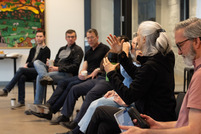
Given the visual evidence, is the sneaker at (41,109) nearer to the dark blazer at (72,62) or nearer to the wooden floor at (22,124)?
the wooden floor at (22,124)

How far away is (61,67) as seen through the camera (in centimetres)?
459

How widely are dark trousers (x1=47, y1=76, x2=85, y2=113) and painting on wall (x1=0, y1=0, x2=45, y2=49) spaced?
3.47m

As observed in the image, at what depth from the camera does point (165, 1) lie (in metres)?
5.57

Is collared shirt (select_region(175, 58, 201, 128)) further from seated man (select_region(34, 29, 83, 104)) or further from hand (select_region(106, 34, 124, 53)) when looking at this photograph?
seated man (select_region(34, 29, 83, 104))

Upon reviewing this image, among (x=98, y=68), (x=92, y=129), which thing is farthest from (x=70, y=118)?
(x=92, y=129)

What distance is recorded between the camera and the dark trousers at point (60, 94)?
164 inches

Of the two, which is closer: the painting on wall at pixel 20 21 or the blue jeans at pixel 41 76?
the blue jeans at pixel 41 76

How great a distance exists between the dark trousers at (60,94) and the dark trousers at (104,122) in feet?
5.59

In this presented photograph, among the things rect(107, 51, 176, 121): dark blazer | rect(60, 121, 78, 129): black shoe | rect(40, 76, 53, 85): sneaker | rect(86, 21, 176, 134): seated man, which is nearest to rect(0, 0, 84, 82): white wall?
rect(40, 76, 53, 85): sneaker

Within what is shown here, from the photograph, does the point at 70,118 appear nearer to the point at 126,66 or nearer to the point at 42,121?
the point at 42,121

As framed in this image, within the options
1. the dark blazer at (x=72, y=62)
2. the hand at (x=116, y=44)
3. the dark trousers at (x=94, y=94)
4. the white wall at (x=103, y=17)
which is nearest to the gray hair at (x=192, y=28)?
the hand at (x=116, y=44)

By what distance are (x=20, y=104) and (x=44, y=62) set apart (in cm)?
81

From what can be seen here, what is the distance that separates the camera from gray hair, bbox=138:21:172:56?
223 cm

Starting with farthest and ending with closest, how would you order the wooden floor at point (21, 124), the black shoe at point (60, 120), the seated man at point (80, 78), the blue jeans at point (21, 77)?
the blue jeans at point (21, 77) < the seated man at point (80, 78) < the black shoe at point (60, 120) < the wooden floor at point (21, 124)
